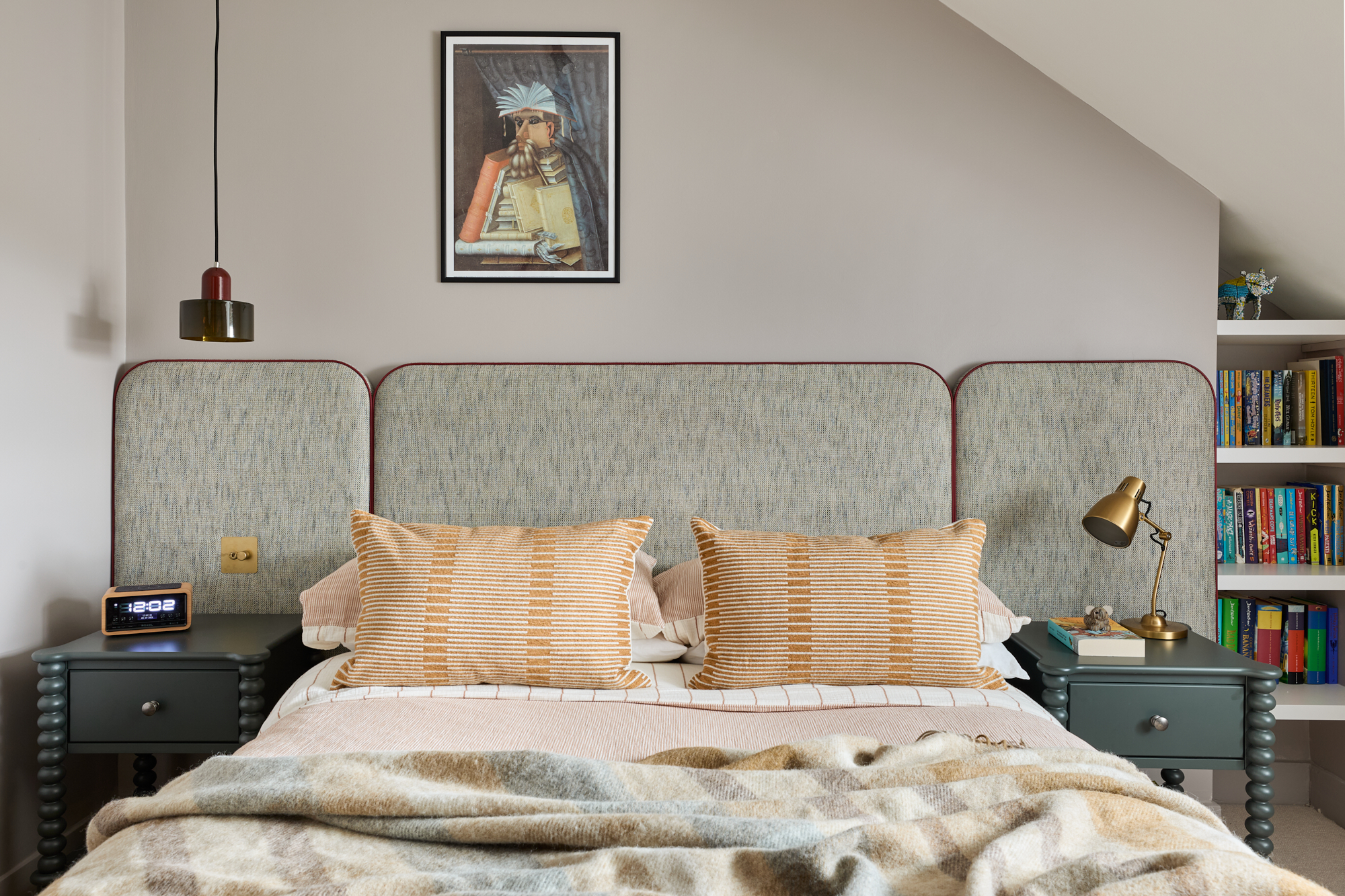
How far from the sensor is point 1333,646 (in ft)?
8.35

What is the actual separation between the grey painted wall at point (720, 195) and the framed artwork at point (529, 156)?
0.05 meters

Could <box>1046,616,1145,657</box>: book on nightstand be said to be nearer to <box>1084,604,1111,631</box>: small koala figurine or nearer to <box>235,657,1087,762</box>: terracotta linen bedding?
<box>1084,604,1111,631</box>: small koala figurine

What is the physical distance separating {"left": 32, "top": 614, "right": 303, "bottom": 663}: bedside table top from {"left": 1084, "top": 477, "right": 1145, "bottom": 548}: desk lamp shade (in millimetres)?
2047

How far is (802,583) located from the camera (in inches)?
79.2

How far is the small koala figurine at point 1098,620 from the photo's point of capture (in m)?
2.18

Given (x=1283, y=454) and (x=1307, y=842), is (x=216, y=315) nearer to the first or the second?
(x=1283, y=454)

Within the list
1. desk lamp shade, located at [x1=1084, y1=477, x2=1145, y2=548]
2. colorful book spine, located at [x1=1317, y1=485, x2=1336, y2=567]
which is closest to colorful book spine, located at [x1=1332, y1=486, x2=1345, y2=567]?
colorful book spine, located at [x1=1317, y1=485, x2=1336, y2=567]

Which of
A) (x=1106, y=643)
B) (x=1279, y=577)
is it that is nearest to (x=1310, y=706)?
(x=1279, y=577)

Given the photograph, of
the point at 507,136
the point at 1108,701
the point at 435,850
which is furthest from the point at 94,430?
the point at 1108,701

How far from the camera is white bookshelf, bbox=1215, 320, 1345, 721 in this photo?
7.80 ft

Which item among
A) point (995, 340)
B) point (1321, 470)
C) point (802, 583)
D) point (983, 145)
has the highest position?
point (983, 145)

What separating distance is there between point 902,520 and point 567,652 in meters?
1.05

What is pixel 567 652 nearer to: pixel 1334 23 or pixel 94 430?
pixel 94 430

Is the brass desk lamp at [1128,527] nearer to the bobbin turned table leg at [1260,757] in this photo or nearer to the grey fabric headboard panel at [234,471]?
the bobbin turned table leg at [1260,757]
